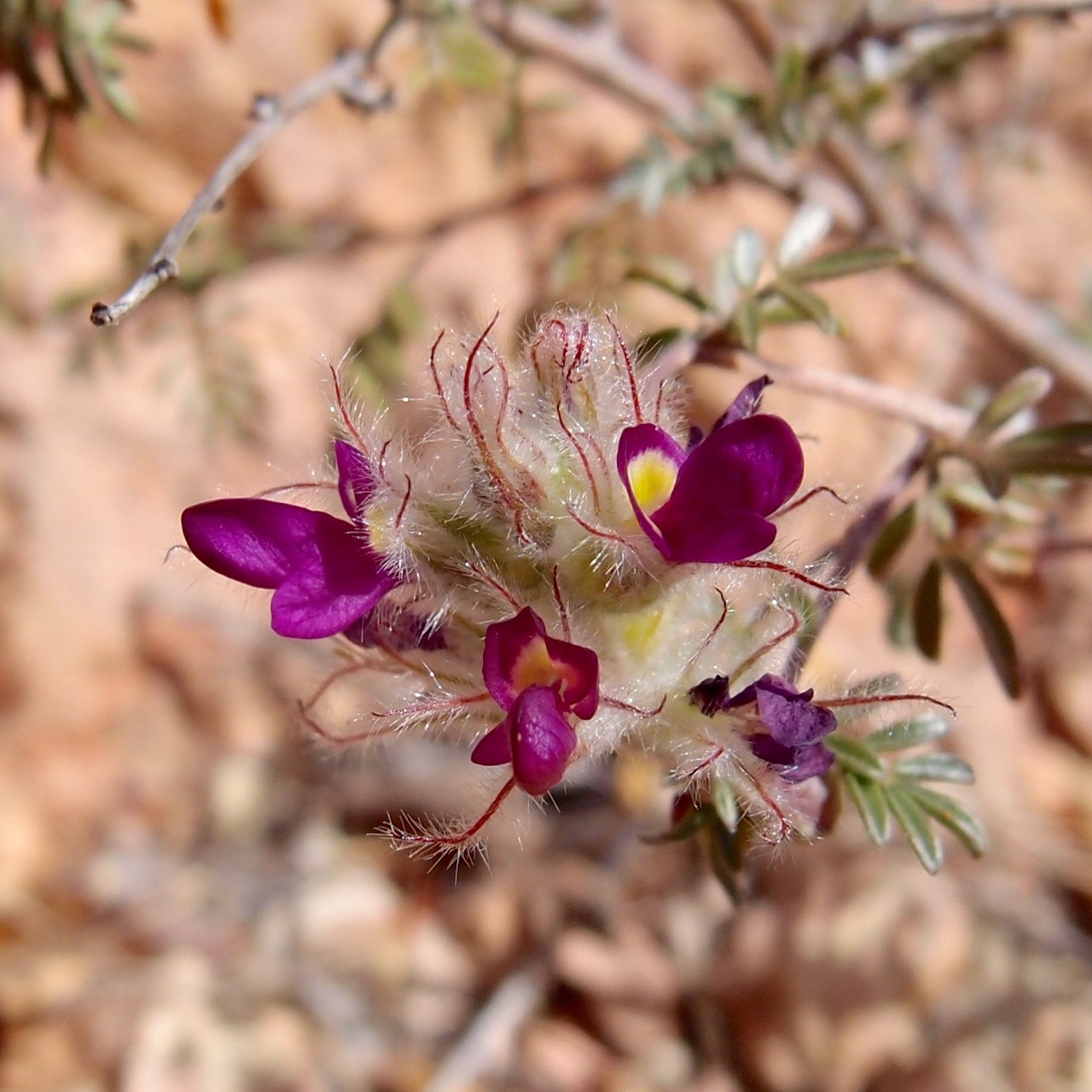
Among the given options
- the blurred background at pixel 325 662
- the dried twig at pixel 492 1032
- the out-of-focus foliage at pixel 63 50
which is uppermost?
the out-of-focus foliage at pixel 63 50

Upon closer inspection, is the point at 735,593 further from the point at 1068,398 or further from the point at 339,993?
the point at 339,993

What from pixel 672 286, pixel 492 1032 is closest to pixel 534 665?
pixel 672 286

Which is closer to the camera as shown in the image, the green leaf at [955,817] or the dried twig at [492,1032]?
the green leaf at [955,817]

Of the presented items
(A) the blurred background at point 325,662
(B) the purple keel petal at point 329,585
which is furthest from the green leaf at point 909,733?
(A) the blurred background at point 325,662

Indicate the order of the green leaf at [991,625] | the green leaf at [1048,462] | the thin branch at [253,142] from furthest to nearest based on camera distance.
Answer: the green leaf at [991,625] → the green leaf at [1048,462] → the thin branch at [253,142]

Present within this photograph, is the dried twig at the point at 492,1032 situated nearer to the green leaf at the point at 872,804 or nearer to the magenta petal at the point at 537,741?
the green leaf at the point at 872,804

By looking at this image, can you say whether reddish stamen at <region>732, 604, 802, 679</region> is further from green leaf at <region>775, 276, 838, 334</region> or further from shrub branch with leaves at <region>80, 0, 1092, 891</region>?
green leaf at <region>775, 276, 838, 334</region>

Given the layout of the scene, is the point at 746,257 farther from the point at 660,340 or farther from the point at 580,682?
the point at 580,682
